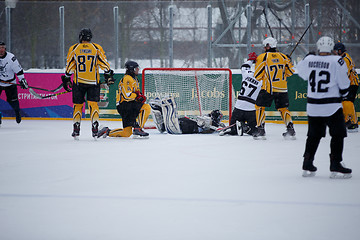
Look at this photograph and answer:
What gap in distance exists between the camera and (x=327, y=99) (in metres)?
5.70

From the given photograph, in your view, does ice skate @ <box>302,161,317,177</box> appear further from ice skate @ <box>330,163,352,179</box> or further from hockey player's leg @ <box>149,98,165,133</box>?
hockey player's leg @ <box>149,98,165,133</box>

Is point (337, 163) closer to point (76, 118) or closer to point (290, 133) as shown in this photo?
point (290, 133)

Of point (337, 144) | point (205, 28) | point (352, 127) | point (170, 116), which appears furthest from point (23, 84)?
point (337, 144)

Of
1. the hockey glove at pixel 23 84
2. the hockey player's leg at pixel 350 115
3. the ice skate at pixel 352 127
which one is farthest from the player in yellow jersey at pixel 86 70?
the ice skate at pixel 352 127

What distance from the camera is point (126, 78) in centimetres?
938

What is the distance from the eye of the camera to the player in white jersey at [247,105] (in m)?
10.1

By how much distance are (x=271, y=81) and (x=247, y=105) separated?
74 cm

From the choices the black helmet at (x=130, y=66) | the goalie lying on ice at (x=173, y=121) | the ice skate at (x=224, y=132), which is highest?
the black helmet at (x=130, y=66)

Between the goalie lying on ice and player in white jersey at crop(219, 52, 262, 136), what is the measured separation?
1.68ft

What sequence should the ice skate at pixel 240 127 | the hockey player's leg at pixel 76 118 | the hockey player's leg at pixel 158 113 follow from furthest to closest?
the hockey player's leg at pixel 158 113 < the ice skate at pixel 240 127 < the hockey player's leg at pixel 76 118

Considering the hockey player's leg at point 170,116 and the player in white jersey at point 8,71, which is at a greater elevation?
the player in white jersey at point 8,71

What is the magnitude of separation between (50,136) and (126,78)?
Answer: 5.33 ft

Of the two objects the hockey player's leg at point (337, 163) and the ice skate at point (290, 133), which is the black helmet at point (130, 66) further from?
the hockey player's leg at point (337, 163)

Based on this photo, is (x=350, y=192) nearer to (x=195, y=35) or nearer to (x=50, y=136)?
(x=50, y=136)
